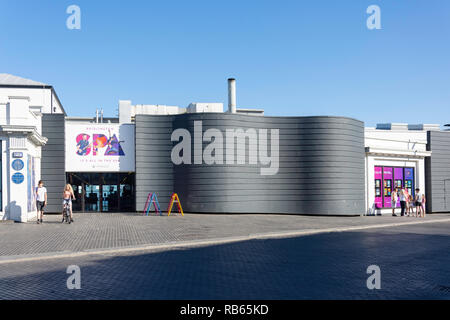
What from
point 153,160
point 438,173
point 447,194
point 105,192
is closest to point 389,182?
point 438,173

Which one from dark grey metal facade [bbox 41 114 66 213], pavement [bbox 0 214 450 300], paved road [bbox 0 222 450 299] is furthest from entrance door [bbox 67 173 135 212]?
paved road [bbox 0 222 450 299]

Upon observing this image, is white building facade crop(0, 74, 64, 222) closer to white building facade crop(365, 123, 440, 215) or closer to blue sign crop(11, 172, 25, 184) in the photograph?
blue sign crop(11, 172, 25, 184)

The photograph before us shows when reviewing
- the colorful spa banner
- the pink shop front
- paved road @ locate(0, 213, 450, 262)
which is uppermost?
the colorful spa banner

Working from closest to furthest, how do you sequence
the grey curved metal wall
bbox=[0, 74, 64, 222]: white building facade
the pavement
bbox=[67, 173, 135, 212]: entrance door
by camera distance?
1. the pavement
2. bbox=[0, 74, 64, 222]: white building facade
3. the grey curved metal wall
4. bbox=[67, 173, 135, 212]: entrance door

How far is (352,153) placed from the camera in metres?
25.0

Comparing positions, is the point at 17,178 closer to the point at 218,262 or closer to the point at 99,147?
the point at 99,147

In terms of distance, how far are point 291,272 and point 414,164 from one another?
24.0 metres

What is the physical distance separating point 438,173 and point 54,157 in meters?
25.2

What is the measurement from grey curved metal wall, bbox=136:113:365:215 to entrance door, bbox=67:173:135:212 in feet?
4.30

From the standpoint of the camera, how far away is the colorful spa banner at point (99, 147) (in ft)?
77.8

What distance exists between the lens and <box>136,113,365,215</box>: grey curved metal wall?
23.4 meters

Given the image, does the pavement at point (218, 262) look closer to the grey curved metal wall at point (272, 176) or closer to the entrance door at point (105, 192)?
the grey curved metal wall at point (272, 176)

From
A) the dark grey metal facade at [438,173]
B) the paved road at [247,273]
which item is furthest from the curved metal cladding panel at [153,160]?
the dark grey metal facade at [438,173]
